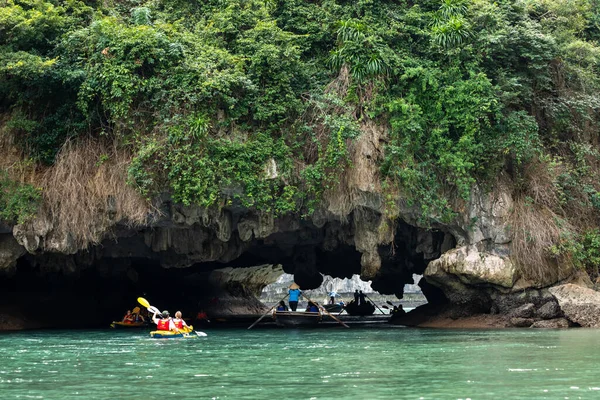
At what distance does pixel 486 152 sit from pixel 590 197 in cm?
346

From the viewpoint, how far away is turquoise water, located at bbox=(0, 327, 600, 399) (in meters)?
10.7

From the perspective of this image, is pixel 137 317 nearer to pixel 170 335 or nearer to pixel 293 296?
pixel 293 296

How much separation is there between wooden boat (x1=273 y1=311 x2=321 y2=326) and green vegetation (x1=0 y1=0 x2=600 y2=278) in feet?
15.2

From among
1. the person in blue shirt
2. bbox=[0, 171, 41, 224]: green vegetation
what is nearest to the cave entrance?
the person in blue shirt

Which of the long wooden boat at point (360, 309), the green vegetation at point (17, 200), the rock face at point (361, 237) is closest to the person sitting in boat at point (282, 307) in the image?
the rock face at point (361, 237)

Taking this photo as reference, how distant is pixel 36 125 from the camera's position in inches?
876

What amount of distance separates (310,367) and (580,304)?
11.2 meters

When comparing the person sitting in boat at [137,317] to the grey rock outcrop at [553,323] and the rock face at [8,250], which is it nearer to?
the rock face at [8,250]

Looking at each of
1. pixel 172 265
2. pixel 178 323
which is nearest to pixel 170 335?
pixel 178 323

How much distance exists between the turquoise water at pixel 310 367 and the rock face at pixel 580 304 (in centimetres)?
155

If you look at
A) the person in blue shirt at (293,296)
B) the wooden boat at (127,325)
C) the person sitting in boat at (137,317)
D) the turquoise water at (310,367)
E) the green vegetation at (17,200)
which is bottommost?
the turquoise water at (310,367)

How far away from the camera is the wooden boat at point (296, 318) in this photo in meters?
26.7

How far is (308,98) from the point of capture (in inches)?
922

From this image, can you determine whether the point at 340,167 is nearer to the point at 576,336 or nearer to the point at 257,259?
the point at 576,336
